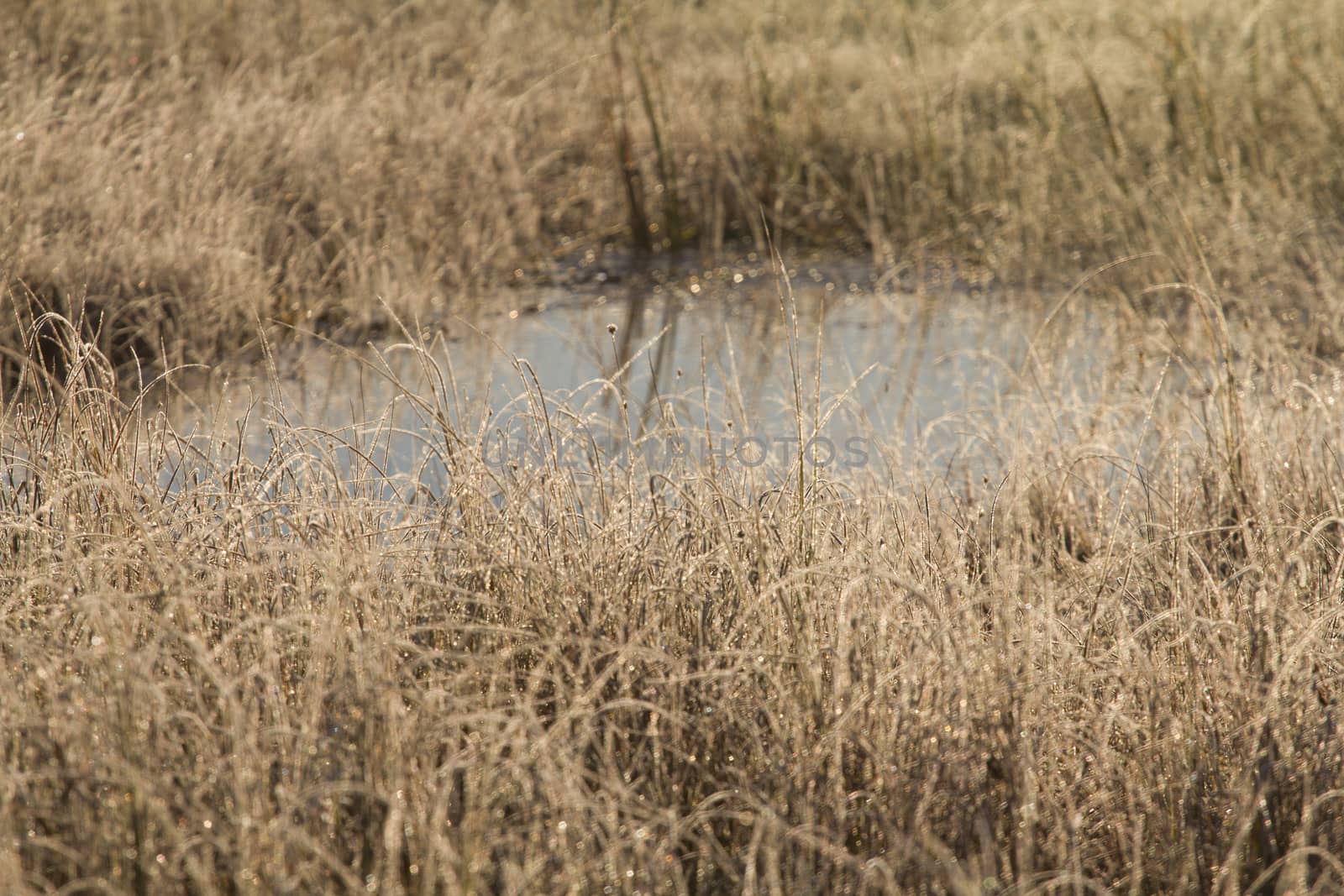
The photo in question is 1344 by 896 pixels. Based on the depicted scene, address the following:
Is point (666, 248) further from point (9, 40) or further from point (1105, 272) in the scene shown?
point (9, 40)

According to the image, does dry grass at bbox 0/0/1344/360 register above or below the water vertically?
above

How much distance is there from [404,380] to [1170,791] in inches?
96.2

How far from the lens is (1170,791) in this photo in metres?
1.66

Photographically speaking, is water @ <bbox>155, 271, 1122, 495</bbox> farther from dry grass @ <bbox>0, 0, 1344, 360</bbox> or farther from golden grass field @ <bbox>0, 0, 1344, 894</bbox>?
dry grass @ <bbox>0, 0, 1344, 360</bbox>

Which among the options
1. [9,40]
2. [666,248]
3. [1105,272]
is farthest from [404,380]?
[9,40]

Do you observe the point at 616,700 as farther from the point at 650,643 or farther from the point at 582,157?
the point at 582,157

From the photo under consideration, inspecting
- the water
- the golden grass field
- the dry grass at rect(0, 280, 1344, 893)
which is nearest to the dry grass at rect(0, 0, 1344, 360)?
the golden grass field

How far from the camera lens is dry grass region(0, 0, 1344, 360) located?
3.96 m

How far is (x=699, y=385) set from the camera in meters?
3.04

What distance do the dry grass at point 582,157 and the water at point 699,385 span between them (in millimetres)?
299

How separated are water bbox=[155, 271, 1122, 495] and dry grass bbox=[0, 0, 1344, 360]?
299mm

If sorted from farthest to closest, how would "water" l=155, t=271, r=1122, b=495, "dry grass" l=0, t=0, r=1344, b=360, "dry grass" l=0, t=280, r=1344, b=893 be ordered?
"dry grass" l=0, t=0, r=1344, b=360 < "water" l=155, t=271, r=1122, b=495 < "dry grass" l=0, t=280, r=1344, b=893

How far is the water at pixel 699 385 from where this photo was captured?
7.86 ft

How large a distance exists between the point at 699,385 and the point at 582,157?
9.10 ft
